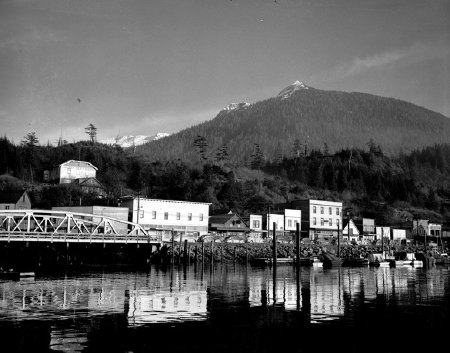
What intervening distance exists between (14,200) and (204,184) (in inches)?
2049

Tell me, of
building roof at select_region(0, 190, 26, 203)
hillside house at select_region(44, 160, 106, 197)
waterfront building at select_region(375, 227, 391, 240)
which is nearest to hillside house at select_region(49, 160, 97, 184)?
hillside house at select_region(44, 160, 106, 197)

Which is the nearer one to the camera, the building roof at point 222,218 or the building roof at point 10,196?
the building roof at point 10,196

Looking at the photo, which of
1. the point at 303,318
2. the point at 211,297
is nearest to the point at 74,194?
the point at 211,297

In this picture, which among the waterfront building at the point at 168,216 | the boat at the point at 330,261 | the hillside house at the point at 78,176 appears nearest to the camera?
the boat at the point at 330,261

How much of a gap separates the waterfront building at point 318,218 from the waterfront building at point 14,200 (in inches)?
2350

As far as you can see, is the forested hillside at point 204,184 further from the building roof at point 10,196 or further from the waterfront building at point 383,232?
the waterfront building at point 383,232

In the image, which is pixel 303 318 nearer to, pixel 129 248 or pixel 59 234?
pixel 59 234

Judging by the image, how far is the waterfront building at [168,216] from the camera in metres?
83.3

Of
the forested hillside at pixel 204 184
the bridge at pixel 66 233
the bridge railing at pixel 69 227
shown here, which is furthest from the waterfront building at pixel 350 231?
the bridge railing at pixel 69 227

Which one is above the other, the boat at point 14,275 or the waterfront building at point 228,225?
the waterfront building at point 228,225

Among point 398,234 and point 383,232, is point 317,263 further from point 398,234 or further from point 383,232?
point 398,234

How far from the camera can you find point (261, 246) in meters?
89.9

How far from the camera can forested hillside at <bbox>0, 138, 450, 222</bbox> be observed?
124 metres

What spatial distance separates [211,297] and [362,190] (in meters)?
164
